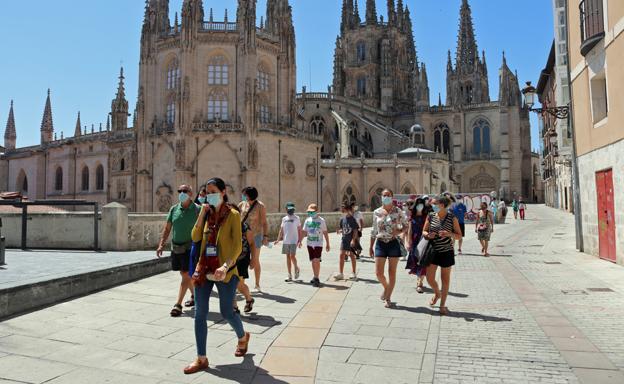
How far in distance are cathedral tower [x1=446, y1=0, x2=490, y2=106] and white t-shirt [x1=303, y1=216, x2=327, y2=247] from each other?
68420 mm

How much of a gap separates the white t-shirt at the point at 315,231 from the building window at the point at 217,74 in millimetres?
26612

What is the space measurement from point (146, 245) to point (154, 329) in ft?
26.5

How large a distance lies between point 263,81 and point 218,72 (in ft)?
11.5

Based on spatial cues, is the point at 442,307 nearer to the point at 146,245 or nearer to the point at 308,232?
the point at 308,232

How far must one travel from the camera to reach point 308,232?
32.3ft

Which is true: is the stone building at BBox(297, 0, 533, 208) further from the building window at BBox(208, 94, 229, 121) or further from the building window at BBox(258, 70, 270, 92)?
Answer: the building window at BBox(208, 94, 229, 121)

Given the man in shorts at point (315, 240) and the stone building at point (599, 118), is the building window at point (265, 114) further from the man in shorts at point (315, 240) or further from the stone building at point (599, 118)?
the man in shorts at point (315, 240)

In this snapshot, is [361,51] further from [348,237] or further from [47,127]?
[348,237]

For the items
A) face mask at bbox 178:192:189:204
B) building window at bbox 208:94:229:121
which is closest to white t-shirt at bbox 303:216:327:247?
face mask at bbox 178:192:189:204

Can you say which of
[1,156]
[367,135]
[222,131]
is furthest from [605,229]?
[1,156]

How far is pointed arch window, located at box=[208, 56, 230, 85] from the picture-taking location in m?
34.4

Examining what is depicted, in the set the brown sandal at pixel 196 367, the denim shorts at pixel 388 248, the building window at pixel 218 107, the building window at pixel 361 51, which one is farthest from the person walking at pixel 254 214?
the building window at pixel 361 51

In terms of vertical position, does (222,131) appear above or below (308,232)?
above

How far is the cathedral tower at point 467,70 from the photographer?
249ft
